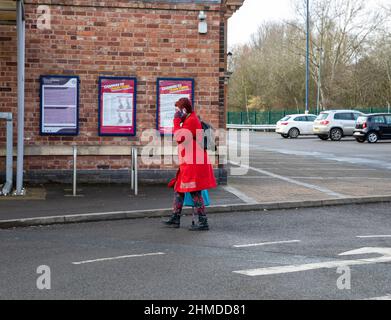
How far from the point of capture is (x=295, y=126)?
4853cm

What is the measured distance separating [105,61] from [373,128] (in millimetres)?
26673

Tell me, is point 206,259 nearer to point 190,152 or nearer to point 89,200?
point 190,152

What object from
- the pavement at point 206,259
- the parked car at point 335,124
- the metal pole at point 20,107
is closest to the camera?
the pavement at point 206,259

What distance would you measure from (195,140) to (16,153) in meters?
6.12

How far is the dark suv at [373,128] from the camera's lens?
39906mm

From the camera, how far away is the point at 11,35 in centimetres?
1545

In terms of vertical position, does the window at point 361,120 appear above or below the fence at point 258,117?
below

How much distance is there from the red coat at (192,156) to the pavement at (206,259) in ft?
2.26

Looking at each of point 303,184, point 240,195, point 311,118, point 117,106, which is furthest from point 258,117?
point 240,195

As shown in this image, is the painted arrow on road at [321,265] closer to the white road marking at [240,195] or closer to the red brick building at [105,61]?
the white road marking at [240,195]

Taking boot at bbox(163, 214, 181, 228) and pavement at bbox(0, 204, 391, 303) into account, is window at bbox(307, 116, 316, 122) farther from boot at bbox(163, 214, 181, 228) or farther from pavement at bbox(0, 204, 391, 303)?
boot at bbox(163, 214, 181, 228)

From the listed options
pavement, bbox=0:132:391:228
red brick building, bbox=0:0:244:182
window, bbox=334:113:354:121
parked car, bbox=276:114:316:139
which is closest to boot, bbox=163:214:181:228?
pavement, bbox=0:132:391:228

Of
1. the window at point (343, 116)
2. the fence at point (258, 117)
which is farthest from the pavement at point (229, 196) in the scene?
the fence at point (258, 117)

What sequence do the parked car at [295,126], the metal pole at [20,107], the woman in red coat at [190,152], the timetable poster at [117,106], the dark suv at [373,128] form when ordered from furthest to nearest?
the parked car at [295,126] → the dark suv at [373,128] → the timetable poster at [117,106] → the metal pole at [20,107] → the woman in red coat at [190,152]
